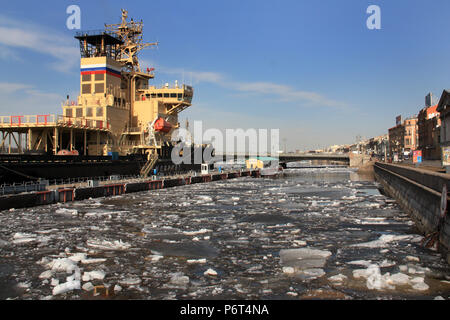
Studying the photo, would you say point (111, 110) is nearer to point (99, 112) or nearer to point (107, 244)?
point (99, 112)

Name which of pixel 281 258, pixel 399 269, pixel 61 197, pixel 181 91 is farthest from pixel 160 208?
pixel 181 91

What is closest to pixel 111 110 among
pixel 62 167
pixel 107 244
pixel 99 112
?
pixel 99 112

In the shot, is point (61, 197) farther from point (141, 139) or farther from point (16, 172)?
point (141, 139)

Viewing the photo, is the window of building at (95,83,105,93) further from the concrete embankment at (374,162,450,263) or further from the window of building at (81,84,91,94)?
the concrete embankment at (374,162,450,263)

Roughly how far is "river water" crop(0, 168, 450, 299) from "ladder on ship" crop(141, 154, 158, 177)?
20024mm

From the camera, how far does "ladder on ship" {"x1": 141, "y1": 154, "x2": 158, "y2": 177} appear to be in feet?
129

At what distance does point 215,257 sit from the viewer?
35.8ft

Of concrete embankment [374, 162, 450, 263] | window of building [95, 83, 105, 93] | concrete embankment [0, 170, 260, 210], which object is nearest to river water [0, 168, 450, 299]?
concrete embankment [374, 162, 450, 263]

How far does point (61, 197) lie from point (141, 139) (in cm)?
1681

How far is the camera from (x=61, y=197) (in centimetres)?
2402

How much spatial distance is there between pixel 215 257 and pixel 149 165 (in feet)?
99.8

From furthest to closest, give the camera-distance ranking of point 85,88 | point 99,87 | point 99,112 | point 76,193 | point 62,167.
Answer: point 85,88
point 99,87
point 99,112
point 62,167
point 76,193
